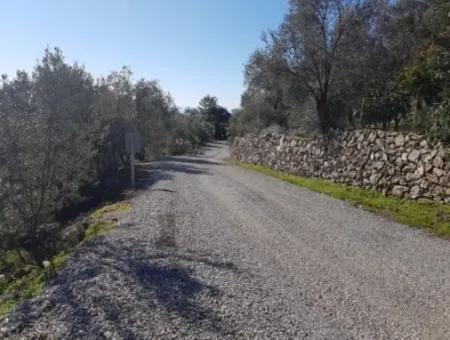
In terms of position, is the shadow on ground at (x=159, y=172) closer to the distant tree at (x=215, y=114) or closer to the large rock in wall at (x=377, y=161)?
the large rock in wall at (x=377, y=161)

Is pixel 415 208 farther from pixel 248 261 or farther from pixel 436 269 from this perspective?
pixel 248 261

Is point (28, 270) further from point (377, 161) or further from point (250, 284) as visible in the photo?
point (377, 161)

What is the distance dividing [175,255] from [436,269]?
3790 mm

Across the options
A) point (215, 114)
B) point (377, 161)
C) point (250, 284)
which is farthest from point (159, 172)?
point (215, 114)

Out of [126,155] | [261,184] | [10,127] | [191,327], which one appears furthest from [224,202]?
[126,155]

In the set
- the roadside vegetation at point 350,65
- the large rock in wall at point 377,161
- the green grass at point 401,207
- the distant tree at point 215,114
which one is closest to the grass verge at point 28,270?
the green grass at point 401,207

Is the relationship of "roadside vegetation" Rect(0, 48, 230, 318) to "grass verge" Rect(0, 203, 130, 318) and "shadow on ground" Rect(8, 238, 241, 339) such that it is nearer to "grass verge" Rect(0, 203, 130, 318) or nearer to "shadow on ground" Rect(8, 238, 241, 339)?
"grass verge" Rect(0, 203, 130, 318)

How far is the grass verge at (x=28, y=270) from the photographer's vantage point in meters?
6.10

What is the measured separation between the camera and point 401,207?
10.6m

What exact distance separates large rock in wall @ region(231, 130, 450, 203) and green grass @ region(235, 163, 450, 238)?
0.33m

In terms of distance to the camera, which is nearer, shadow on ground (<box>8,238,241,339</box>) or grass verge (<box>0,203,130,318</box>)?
shadow on ground (<box>8,238,241,339</box>)

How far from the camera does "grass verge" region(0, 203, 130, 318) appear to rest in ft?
20.0

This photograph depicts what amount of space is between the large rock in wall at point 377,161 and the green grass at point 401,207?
1.07 ft

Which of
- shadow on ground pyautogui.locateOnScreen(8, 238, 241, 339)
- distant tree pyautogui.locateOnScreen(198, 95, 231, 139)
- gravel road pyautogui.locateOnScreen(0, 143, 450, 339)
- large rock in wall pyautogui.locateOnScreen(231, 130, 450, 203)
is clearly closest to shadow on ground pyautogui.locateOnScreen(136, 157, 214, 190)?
large rock in wall pyautogui.locateOnScreen(231, 130, 450, 203)
